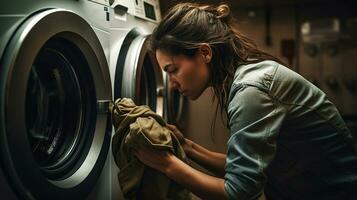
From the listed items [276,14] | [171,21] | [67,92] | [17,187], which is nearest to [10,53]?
[17,187]

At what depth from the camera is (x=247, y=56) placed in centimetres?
113

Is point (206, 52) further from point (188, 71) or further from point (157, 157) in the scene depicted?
point (157, 157)

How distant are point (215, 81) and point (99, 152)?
409 mm

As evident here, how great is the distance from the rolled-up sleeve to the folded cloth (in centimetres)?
22

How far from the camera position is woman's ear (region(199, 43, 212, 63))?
110 cm

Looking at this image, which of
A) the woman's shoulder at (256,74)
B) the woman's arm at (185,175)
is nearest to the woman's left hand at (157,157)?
the woman's arm at (185,175)

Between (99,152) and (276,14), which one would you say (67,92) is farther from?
(276,14)

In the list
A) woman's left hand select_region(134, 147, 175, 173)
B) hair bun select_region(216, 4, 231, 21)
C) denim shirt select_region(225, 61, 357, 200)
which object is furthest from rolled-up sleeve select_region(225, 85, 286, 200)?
hair bun select_region(216, 4, 231, 21)

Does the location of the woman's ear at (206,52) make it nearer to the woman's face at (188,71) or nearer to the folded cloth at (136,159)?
the woman's face at (188,71)

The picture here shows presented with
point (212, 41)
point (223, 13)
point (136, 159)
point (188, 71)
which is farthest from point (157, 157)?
point (223, 13)

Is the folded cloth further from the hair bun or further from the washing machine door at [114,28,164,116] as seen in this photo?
the hair bun

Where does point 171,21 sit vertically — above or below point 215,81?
above

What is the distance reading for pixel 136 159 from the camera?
113 cm

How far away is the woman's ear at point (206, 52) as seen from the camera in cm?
110
